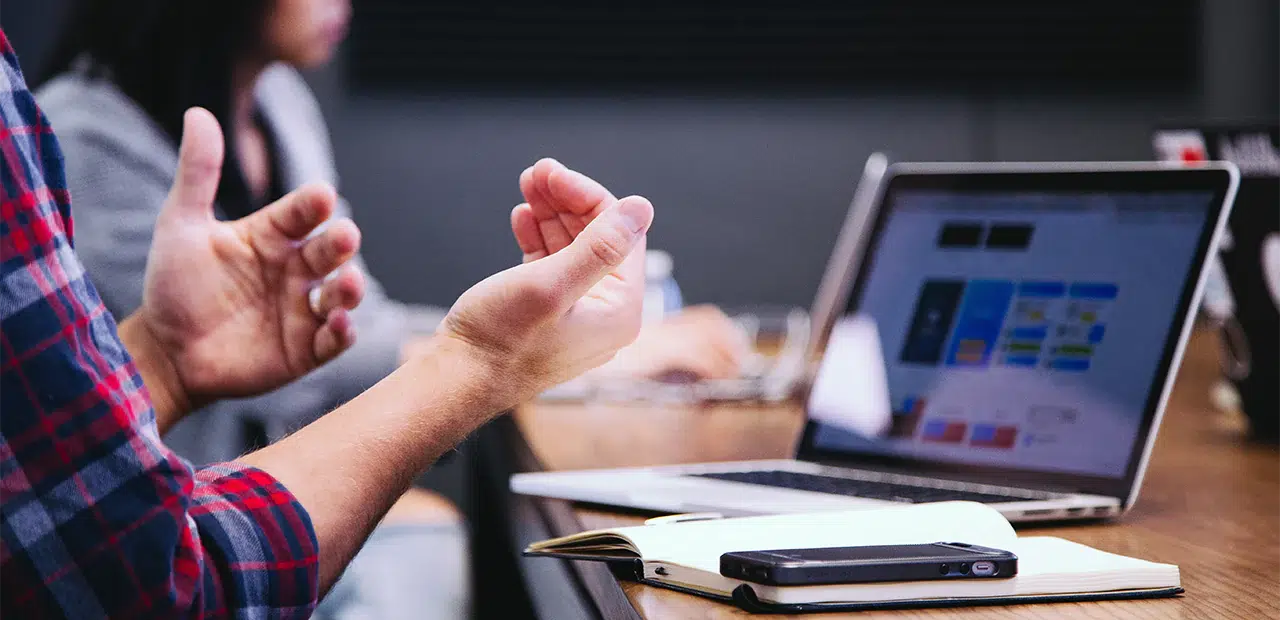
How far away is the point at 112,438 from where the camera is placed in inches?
25.7

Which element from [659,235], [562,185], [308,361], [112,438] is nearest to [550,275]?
[562,185]

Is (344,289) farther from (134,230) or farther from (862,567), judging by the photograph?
(134,230)

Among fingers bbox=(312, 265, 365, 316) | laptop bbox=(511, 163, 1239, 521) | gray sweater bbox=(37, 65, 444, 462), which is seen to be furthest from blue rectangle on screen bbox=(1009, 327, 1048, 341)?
gray sweater bbox=(37, 65, 444, 462)

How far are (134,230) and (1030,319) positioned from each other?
1.31 metres

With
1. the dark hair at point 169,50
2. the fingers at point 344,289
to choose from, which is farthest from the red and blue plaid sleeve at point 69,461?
the dark hair at point 169,50

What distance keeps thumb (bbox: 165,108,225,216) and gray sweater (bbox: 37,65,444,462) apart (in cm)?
68

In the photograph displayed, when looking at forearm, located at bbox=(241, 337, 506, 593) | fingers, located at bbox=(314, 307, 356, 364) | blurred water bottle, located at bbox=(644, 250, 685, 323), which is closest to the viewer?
forearm, located at bbox=(241, 337, 506, 593)

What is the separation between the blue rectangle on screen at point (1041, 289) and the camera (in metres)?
1.08

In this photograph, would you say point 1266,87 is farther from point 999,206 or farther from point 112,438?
point 112,438

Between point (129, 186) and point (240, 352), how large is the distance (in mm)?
839

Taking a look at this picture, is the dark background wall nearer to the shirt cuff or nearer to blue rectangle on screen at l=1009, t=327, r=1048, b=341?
blue rectangle on screen at l=1009, t=327, r=1048, b=341

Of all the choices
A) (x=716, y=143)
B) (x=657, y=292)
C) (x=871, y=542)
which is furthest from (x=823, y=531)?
(x=716, y=143)

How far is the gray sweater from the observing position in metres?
1.84

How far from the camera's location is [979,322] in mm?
1121
